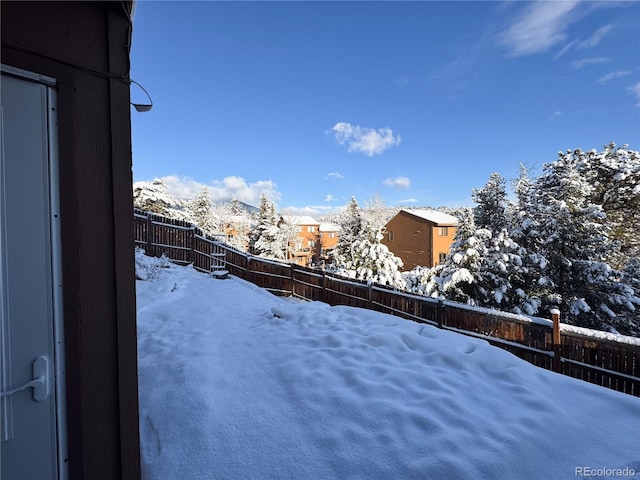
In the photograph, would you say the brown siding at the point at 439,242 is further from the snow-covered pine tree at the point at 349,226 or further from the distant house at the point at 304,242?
the distant house at the point at 304,242

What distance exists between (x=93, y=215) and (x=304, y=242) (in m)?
45.4

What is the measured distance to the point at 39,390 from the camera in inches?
53.5

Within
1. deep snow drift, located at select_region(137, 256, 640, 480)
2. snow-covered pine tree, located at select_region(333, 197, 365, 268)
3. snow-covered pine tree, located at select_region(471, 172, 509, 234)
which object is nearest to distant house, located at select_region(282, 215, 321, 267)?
snow-covered pine tree, located at select_region(333, 197, 365, 268)

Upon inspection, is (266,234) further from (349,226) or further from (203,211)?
(349,226)

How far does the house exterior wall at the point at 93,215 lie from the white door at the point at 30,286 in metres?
0.04

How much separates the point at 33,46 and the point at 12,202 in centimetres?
73

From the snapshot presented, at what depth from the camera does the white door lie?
131 cm

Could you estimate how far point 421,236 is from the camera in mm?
25547

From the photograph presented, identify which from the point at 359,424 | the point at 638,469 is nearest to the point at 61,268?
the point at 359,424

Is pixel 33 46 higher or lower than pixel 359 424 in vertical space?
higher

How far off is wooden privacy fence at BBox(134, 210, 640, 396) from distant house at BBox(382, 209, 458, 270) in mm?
17118

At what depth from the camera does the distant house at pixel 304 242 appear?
36.2 meters

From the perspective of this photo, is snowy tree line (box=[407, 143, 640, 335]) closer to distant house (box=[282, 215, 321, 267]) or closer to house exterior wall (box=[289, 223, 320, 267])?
distant house (box=[282, 215, 321, 267])

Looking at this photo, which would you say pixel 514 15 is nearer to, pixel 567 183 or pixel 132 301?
pixel 567 183
